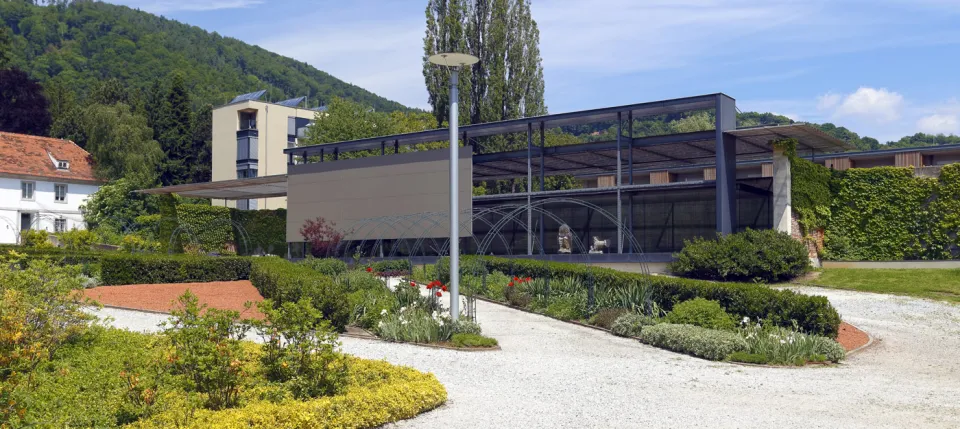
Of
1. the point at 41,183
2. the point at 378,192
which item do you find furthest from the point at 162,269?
the point at 41,183

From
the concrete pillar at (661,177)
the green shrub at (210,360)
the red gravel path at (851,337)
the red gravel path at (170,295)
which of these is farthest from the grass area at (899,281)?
the concrete pillar at (661,177)

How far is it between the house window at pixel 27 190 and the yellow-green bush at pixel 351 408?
4918cm

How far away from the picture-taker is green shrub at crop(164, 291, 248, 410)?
27.2 ft

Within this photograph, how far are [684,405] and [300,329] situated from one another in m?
4.61

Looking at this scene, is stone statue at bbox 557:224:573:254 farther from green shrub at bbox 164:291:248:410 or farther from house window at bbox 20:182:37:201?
house window at bbox 20:182:37:201

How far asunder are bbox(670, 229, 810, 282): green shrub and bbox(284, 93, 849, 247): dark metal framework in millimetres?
1881

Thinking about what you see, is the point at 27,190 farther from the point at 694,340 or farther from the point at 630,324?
the point at 694,340

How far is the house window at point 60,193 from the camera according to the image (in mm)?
53188

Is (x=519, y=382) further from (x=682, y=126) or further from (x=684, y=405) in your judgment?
(x=682, y=126)

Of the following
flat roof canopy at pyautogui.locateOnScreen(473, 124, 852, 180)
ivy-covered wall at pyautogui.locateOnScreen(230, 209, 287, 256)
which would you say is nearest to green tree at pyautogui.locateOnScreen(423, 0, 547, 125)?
flat roof canopy at pyautogui.locateOnScreen(473, 124, 852, 180)

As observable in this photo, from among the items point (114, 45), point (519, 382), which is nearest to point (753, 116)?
point (114, 45)

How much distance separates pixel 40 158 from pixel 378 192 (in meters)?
30.5

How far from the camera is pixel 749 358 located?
1322cm

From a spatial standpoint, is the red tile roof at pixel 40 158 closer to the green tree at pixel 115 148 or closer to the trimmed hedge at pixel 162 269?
the green tree at pixel 115 148
